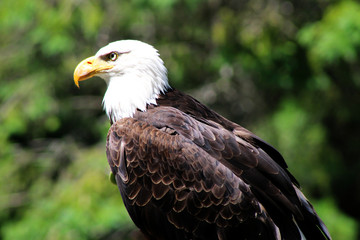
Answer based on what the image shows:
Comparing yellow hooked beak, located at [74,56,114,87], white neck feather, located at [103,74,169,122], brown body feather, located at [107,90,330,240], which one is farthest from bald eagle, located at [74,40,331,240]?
yellow hooked beak, located at [74,56,114,87]

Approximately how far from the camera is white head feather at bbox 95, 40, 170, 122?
4.04 m

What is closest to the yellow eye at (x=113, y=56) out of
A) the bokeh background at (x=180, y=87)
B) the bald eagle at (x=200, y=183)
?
the bald eagle at (x=200, y=183)

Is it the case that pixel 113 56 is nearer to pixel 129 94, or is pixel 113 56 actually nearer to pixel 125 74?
pixel 125 74

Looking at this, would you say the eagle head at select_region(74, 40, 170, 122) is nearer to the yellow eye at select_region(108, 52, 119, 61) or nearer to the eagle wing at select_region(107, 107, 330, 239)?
the yellow eye at select_region(108, 52, 119, 61)

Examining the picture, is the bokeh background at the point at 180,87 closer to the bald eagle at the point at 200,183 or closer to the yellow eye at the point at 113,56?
the yellow eye at the point at 113,56

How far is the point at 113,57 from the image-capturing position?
13.5 feet

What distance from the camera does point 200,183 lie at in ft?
11.6

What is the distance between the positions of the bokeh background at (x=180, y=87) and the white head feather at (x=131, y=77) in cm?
→ 299

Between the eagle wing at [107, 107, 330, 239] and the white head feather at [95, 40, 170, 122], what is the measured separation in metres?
0.38

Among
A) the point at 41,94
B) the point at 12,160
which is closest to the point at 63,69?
the point at 41,94

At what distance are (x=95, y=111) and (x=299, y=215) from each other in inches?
271

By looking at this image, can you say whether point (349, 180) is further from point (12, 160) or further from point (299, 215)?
point (299, 215)

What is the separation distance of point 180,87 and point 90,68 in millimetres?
5493

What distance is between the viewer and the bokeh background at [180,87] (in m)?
7.23
